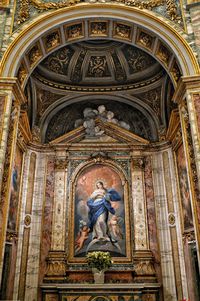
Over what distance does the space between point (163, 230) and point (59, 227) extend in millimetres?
3489

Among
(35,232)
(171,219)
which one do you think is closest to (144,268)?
(171,219)

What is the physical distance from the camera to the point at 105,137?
12578 millimetres

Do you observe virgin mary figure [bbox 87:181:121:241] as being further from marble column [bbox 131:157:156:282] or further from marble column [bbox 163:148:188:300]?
marble column [bbox 163:148:188:300]

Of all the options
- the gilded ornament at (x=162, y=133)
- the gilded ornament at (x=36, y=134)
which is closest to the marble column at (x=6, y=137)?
the gilded ornament at (x=36, y=134)

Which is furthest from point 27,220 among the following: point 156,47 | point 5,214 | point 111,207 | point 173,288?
point 156,47

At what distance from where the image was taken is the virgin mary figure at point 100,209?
433 inches

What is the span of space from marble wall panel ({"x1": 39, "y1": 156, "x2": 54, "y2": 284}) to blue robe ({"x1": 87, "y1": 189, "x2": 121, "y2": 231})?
136cm

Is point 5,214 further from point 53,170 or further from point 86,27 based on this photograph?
point 86,27

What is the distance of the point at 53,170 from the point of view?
12.0 meters

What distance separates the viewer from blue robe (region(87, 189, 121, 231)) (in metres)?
11.2

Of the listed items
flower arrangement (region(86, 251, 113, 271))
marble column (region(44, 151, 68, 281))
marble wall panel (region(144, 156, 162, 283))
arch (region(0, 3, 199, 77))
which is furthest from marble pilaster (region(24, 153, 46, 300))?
arch (region(0, 3, 199, 77))

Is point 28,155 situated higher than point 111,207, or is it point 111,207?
point 28,155

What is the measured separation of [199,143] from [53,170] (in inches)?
235

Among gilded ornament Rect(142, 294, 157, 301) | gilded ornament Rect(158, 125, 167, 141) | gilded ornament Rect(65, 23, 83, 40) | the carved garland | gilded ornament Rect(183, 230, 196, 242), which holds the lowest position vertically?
gilded ornament Rect(142, 294, 157, 301)
